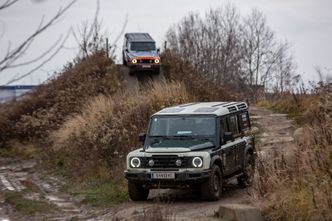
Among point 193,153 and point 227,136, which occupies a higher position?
A: point 227,136

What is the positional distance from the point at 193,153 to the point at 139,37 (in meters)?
23.9

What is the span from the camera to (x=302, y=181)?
970 cm

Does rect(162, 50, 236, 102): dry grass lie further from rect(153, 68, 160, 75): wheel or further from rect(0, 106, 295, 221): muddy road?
rect(0, 106, 295, 221): muddy road

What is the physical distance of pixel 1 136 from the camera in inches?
1190

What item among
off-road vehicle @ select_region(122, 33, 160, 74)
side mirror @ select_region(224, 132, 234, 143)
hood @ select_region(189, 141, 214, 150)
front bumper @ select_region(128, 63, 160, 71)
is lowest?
hood @ select_region(189, 141, 214, 150)

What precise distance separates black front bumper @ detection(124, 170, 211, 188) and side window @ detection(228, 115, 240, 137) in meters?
1.99

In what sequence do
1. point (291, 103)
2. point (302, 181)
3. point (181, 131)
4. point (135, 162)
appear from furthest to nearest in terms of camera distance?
point (291, 103) → point (181, 131) → point (135, 162) → point (302, 181)

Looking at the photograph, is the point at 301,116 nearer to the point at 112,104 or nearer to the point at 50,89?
the point at 112,104

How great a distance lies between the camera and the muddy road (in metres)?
11.4

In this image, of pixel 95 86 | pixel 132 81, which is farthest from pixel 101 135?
pixel 132 81

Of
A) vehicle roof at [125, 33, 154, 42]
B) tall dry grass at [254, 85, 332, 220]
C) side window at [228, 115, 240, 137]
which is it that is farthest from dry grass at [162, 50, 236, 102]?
tall dry grass at [254, 85, 332, 220]

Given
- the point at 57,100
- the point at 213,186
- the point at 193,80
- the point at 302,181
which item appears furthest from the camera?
the point at 57,100

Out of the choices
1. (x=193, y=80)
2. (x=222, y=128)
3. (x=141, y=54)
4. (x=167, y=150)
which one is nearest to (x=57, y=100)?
(x=141, y=54)

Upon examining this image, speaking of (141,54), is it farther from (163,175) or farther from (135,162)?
(163,175)
